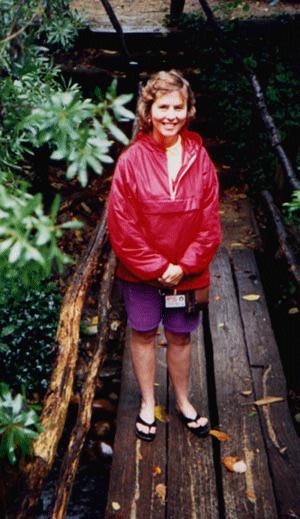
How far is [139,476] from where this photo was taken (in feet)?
11.2

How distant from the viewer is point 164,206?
9.93 feet

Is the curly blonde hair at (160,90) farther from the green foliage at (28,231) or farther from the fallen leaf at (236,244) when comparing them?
the fallen leaf at (236,244)

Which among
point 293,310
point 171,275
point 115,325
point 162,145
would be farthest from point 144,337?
point 293,310

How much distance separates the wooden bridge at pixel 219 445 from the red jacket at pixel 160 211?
114 centimetres

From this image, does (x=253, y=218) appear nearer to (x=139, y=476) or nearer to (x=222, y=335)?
(x=222, y=335)

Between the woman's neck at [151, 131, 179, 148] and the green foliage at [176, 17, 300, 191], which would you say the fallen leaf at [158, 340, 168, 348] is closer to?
the woman's neck at [151, 131, 179, 148]

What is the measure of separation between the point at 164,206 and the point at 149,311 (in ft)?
2.16

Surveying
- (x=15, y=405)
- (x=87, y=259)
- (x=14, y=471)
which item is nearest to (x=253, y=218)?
(x=87, y=259)

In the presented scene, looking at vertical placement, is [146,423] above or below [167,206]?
below

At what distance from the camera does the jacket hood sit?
308cm

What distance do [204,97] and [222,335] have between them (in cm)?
402

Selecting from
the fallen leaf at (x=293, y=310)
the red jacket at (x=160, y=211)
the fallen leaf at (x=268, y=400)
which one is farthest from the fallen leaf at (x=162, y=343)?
the fallen leaf at (x=293, y=310)

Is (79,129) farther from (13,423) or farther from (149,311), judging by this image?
(149,311)

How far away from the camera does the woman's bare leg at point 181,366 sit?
3.50 metres
